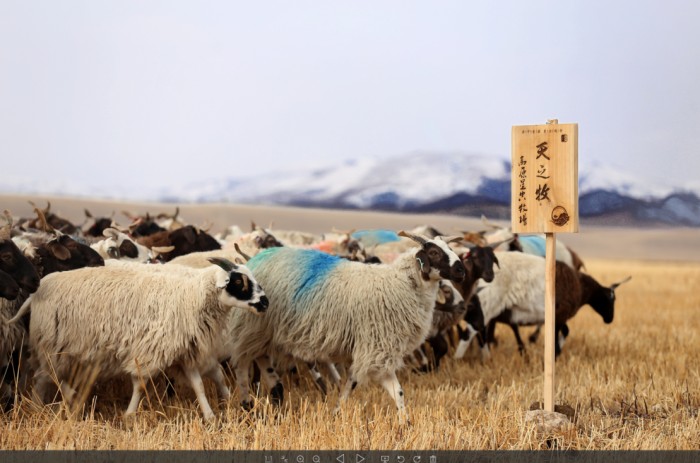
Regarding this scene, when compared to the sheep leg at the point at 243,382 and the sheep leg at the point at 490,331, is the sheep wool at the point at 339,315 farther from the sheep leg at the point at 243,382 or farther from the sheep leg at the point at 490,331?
the sheep leg at the point at 490,331

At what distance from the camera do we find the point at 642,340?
40.2 feet

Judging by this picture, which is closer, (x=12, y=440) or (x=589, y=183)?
(x=12, y=440)

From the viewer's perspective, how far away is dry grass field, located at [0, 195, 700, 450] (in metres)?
5.98

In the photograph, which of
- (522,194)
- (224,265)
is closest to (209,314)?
(224,265)

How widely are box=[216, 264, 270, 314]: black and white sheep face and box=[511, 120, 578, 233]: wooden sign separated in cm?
213

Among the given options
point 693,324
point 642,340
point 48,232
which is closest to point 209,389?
point 48,232

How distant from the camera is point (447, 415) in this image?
6.96m

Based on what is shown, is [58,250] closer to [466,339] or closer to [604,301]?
[466,339]

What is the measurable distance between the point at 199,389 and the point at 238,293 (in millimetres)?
835

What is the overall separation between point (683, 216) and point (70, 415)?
6635mm

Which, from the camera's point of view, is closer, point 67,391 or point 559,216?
point 559,216

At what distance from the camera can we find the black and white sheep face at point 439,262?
7.44m

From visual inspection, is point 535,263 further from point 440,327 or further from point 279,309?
point 279,309

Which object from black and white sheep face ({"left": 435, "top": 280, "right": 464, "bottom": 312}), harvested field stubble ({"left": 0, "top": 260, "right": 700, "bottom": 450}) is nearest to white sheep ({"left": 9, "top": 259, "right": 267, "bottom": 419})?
harvested field stubble ({"left": 0, "top": 260, "right": 700, "bottom": 450})
